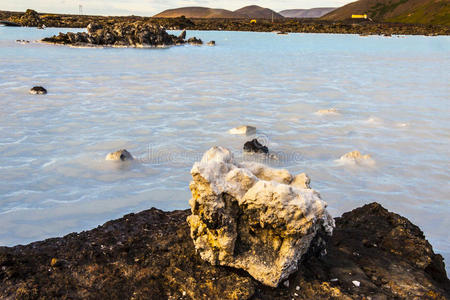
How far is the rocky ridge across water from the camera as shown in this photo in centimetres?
4028

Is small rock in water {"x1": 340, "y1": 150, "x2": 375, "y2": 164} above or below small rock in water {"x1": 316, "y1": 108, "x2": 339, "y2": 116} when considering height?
below

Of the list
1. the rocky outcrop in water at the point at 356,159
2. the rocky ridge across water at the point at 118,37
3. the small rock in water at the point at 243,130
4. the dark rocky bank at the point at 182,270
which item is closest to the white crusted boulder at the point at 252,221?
the dark rocky bank at the point at 182,270

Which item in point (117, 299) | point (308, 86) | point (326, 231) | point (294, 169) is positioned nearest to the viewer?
point (117, 299)

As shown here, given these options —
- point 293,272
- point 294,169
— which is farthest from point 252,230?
point 294,169

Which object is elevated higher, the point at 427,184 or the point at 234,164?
the point at 234,164

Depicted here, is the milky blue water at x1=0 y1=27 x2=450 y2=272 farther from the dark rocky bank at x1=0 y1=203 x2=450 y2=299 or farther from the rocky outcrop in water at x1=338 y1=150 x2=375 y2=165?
the dark rocky bank at x1=0 y1=203 x2=450 y2=299

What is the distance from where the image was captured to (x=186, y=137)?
418 inches

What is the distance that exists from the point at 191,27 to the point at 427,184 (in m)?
85.0

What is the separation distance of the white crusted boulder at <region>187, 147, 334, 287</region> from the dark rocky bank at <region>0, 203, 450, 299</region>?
0.51 feet

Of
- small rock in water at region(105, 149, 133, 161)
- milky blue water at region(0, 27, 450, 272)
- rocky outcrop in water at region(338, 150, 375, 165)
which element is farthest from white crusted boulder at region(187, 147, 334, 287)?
rocky outcrop in water at region(338, 150, 375, 165)

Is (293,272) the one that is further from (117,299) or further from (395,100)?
(395,100)

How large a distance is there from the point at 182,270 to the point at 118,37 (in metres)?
42.3

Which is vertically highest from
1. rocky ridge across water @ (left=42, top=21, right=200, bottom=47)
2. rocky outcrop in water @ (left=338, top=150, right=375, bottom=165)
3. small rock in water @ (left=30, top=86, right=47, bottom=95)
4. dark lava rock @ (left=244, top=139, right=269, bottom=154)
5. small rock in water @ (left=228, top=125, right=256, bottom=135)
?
rocky ridge across water @ (left=42, top=21, right=200, bottom=47)

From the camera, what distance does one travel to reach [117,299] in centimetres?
322
